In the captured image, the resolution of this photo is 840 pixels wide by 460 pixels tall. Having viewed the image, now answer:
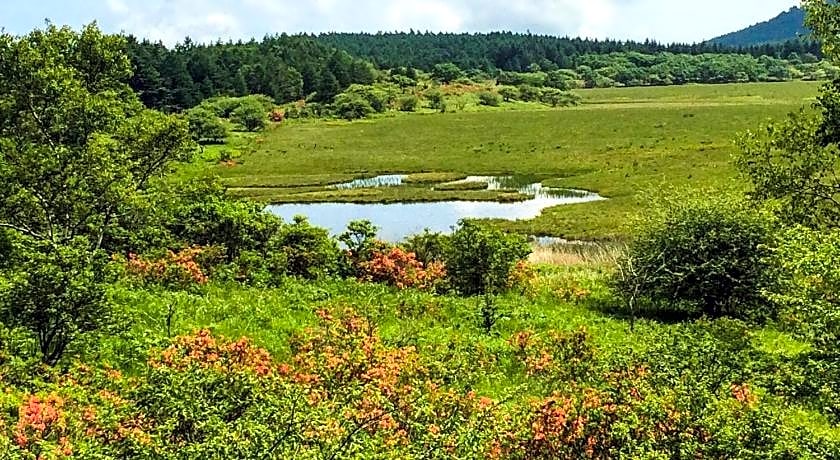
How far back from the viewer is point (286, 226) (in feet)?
85.9

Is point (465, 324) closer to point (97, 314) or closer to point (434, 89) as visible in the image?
point (97, 314)

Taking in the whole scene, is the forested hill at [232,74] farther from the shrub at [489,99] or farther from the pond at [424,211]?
the pond at [424,211]

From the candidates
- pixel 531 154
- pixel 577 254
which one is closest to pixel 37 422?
pixel 577 254

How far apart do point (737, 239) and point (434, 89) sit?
116m

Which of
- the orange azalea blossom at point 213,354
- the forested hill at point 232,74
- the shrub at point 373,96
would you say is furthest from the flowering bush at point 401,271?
the shrub at point 373,96

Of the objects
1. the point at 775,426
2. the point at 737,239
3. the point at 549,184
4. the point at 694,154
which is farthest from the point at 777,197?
the point at 694,154

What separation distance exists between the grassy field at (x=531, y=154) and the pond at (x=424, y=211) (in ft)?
5.39

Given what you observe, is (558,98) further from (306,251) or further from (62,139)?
(62,139)

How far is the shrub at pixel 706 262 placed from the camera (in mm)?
22078

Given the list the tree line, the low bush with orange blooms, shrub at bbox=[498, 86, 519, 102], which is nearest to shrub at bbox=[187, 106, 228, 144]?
the tree line

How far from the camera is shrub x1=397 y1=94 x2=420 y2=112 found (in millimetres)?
116438

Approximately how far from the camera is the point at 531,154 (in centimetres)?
6812

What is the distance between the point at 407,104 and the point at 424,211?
71.9m

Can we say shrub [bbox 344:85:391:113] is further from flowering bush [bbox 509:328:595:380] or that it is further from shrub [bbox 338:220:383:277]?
flowering bush [bbox 509:328:595:380]
